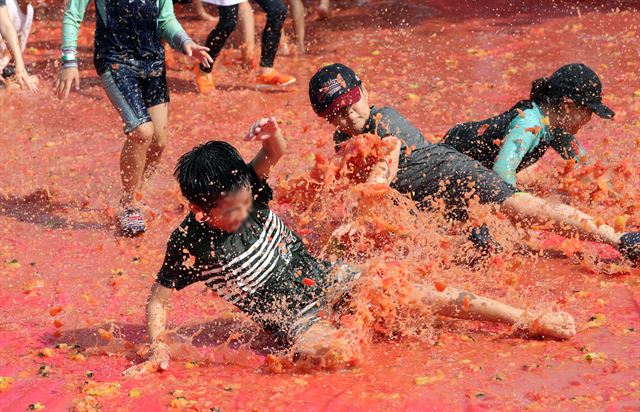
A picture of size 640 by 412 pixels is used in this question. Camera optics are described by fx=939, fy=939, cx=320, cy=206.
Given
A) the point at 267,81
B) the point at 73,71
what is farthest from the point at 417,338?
the point at 267,81

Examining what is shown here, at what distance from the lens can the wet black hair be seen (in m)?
4.11

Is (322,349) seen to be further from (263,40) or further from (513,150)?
(263,40)

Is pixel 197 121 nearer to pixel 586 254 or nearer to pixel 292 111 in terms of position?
pixel 292 111

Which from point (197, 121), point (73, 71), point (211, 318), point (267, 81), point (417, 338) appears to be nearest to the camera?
point (417, 338)

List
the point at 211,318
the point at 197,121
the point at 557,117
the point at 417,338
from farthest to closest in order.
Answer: the point at 197,121 → the point at 557,117 → the point at 211,318 → the point at 417,338

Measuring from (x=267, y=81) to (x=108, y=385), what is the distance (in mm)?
5611

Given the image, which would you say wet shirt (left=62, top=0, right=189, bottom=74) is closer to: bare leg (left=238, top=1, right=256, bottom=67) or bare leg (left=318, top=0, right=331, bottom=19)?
bare leg (left=238, top=1, right=256, bottom=67)

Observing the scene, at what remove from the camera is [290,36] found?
11219 millimetres

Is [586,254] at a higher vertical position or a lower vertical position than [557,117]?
lower

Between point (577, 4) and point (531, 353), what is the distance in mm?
7739

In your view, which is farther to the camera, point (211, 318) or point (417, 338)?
point (211, 318)

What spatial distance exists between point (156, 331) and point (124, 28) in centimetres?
274

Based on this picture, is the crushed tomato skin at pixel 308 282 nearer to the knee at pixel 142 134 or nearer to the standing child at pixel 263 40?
the knee at pixel 142 134

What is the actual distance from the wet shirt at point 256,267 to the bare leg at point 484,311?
0.55m
